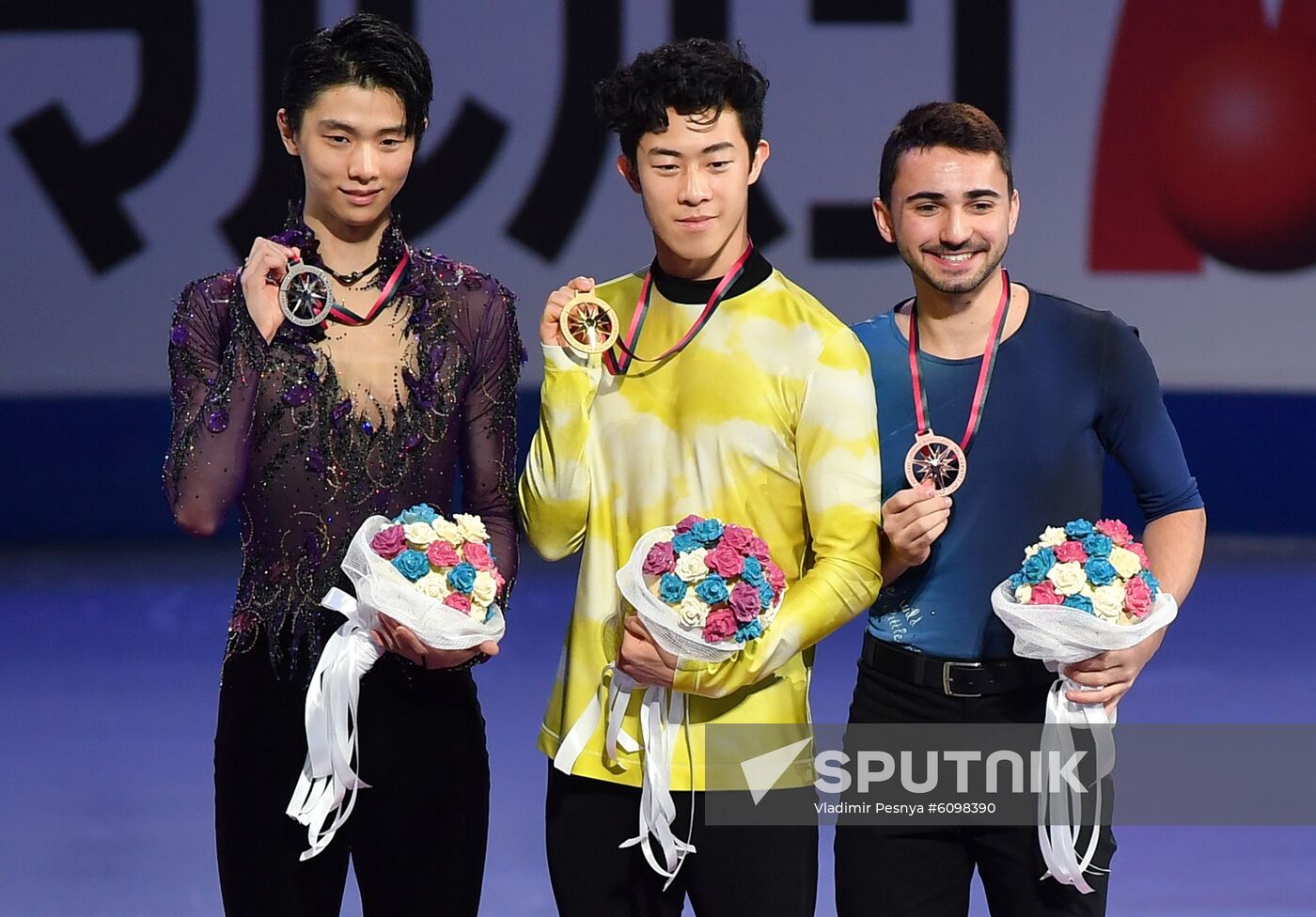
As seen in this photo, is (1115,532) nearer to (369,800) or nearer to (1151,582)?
(1151,582)

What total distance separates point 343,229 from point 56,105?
251 inches

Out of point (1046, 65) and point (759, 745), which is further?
point (1046, 65)

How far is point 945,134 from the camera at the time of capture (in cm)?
321

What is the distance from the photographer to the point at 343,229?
316cm

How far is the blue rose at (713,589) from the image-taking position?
2.84m

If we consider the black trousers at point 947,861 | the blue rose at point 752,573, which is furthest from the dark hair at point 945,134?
the black trousers at point 947,861

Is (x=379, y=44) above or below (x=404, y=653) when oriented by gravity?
above

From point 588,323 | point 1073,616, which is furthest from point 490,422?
point 1073,616

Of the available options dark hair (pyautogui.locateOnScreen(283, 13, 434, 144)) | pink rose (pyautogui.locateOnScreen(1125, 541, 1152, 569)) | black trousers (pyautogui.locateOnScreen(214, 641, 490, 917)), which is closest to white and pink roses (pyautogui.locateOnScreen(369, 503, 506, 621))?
black trousers (pyautogui.locateOnScreen(214, 641, 490, 917))

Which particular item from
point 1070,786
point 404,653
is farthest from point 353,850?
point 1070,786

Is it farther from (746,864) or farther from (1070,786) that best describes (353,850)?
(1070,786)

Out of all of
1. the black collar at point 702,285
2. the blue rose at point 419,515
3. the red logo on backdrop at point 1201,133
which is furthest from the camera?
the red logo on backdrop at point 1201,133

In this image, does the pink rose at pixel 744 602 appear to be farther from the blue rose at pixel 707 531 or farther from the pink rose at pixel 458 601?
the pink rose at pixel 458 601

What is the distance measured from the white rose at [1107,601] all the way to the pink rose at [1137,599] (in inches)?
0.9
